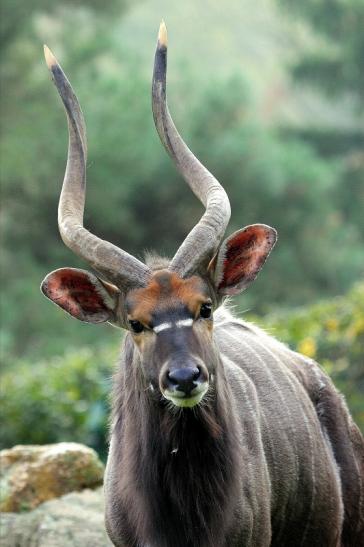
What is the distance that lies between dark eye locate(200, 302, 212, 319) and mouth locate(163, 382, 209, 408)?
433mm

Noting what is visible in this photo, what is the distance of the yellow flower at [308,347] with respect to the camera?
461 inches

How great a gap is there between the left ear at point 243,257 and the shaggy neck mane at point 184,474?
1.73 ft

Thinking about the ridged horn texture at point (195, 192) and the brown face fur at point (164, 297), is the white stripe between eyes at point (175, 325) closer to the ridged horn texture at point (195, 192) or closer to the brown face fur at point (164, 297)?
the brown face fur at point (164, 297)

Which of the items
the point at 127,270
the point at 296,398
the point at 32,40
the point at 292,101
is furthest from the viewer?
the point at 292,101

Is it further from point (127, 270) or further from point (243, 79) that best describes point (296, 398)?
point (243, 79)

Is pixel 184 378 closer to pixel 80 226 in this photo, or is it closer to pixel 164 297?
pixel 164 297

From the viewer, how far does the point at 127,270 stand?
A: 5.98 metres

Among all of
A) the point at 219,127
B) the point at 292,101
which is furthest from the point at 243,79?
the point at 292,101

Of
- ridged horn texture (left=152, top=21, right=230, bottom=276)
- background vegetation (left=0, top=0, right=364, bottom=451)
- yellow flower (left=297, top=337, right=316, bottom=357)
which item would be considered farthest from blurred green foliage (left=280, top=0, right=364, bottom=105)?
ridged horn texture (left=152, top=21, right=230, bottom=276)

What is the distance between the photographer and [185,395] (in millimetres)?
5531

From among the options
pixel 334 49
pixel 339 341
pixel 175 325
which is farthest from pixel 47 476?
pixel 334 49

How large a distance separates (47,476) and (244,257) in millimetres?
2879

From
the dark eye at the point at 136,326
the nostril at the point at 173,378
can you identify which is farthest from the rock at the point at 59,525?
the nostril at the point at 173,378

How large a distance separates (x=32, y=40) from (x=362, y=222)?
13.5 metres
